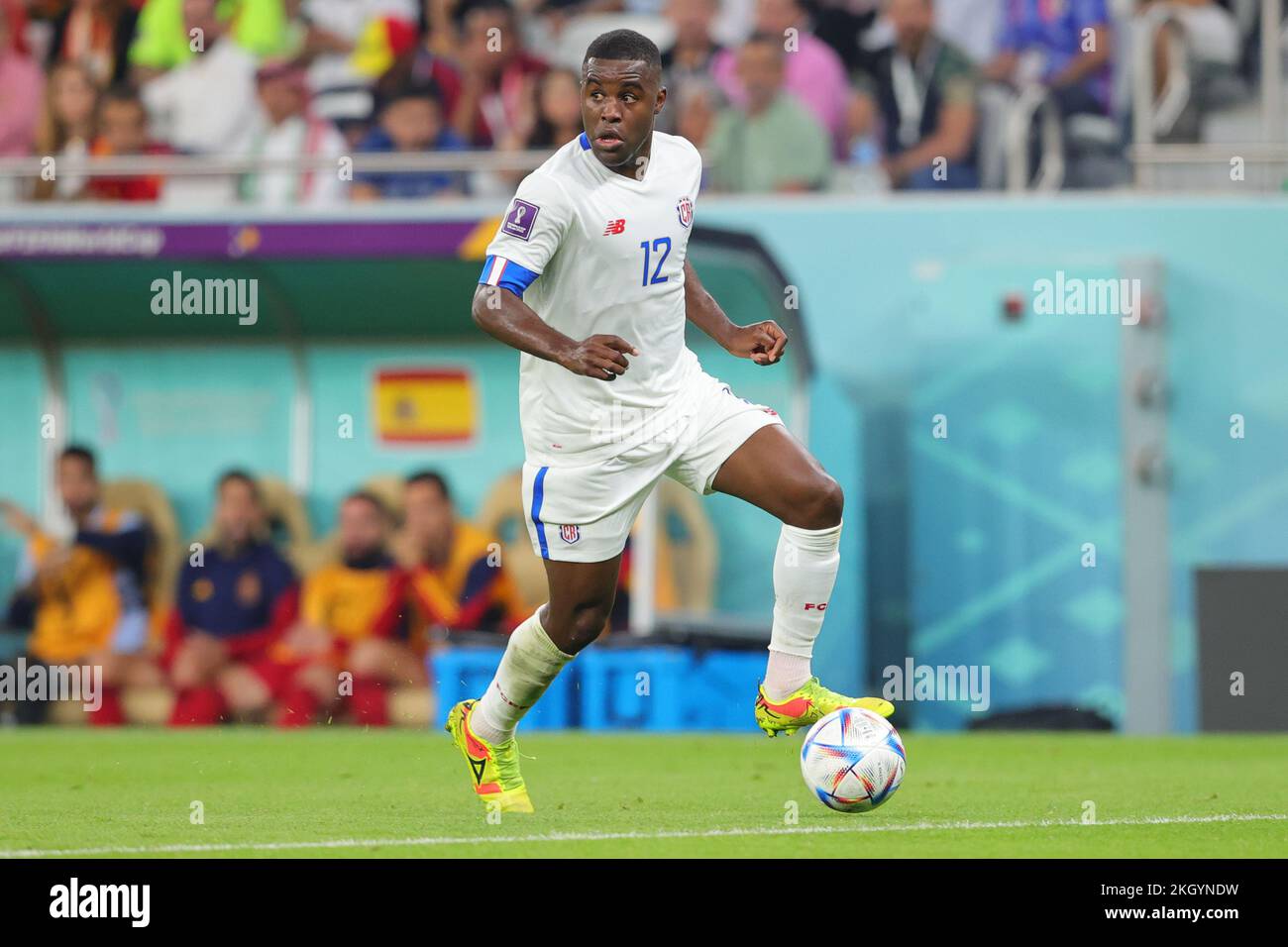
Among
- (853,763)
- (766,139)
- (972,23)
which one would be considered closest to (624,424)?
(853,763)

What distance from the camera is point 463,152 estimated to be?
1327 centimetres

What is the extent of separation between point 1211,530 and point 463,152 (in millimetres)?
5291

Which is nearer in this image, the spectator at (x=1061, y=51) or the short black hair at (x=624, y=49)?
the short black hair at (x=624, y=49)

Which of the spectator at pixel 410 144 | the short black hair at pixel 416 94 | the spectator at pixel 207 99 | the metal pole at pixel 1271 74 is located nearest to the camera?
the metal pole at pixel 1271 74

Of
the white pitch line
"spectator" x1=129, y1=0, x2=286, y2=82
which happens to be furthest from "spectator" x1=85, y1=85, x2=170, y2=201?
the white pitch line

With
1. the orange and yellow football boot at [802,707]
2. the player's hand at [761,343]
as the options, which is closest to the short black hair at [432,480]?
the player's hand at [761,343]

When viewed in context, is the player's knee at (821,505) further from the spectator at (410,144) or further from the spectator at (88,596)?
the spectator at (88,596)

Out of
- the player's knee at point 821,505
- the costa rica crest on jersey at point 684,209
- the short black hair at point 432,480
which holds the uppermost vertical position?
the costa rica crest on jersey at point 684,209

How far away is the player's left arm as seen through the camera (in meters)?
6.46

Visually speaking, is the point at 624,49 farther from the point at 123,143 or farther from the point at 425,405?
the point at 123,143

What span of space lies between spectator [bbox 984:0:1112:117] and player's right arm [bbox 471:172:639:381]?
692 cm

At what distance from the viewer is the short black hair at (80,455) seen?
44.0ft

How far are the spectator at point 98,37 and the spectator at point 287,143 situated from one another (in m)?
1.16
